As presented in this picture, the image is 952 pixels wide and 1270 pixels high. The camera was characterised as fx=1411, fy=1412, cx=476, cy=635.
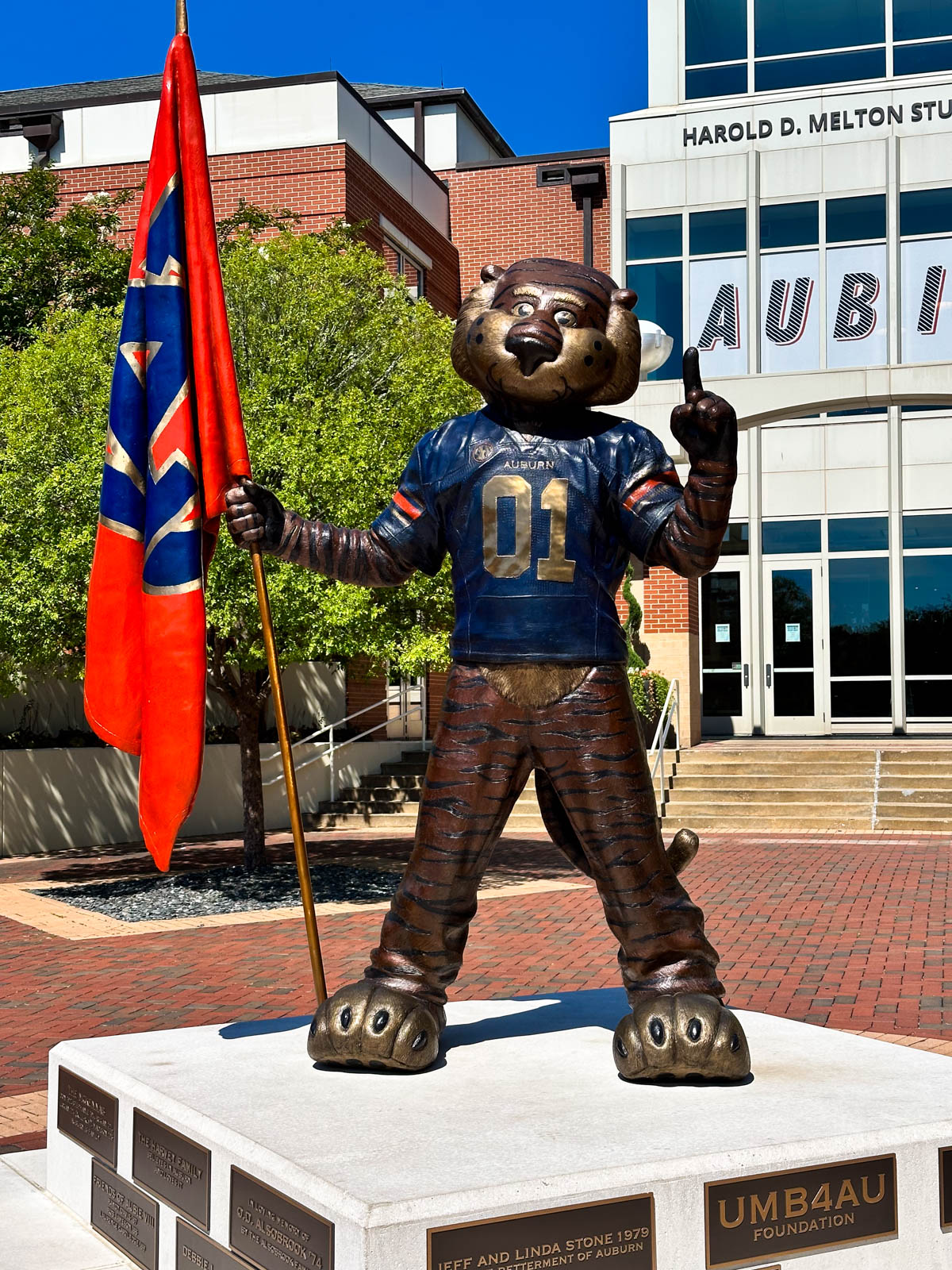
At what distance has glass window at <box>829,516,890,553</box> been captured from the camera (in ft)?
70.8

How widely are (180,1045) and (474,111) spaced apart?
26.9 meters

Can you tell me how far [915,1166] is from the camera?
3.11 meters

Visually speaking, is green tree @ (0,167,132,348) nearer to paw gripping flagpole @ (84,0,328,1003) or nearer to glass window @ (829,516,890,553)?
glass window @ (829,516,890,553)

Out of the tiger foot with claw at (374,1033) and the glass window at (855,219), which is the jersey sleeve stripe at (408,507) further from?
the glass window at (855,219)

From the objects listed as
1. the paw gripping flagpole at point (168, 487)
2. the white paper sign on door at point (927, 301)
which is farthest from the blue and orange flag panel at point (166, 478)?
the white paper sign on door at point (927, 301)

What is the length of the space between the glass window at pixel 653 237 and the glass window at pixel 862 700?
7.01 m

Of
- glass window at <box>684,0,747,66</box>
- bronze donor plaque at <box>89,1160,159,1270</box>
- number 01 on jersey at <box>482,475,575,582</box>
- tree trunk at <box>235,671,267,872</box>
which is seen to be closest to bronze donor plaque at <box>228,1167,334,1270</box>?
bronze donor plaque at <box>89,1160,159,1270</box>

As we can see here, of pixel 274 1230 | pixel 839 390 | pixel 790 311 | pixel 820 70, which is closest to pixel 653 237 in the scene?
pixel 790 311

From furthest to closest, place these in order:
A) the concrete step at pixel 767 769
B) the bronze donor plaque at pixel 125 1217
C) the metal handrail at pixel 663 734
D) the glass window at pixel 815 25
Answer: the glass window at pixel 815 25, the concrete step at pixel 767 769, the metal handrail at pixel 663 734, the bronze donor plaque at pixel 125 1217

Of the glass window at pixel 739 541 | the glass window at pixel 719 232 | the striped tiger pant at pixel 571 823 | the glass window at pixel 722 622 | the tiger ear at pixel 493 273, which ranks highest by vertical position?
the glass window at pixel 719 232

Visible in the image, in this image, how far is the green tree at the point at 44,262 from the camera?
623 inches

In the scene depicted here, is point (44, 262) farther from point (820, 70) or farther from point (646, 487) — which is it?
point (646, 487)

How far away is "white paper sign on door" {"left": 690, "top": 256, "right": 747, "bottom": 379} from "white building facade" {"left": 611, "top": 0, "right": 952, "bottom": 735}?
3 centimetres

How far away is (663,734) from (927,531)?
25.1 ft
